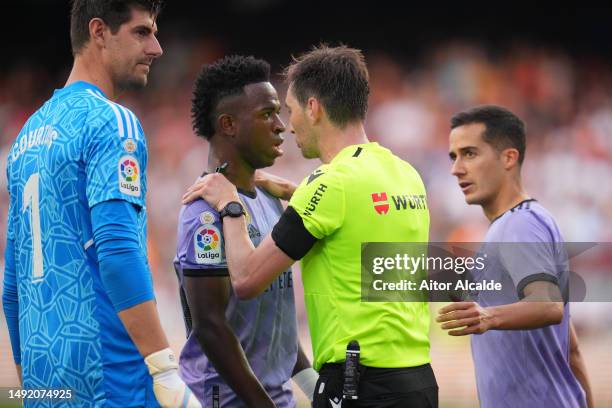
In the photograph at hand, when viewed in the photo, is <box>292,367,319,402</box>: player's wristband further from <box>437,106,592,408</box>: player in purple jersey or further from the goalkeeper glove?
the goalkeeper glove

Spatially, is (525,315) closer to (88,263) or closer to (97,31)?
(88,263)

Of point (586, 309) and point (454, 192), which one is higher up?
point (454, 192)

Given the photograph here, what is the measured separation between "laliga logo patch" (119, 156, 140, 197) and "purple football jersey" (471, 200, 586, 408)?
217 cm

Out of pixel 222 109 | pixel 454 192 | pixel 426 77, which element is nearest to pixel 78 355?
pixel 222 109

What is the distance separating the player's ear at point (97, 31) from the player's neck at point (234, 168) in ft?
3.57

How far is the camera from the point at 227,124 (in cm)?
460

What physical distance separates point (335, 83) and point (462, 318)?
3.98 ft

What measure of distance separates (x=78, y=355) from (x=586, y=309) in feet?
35.7

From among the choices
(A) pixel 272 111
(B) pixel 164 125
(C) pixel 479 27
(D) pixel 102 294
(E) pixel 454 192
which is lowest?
(D) pixel 102 294

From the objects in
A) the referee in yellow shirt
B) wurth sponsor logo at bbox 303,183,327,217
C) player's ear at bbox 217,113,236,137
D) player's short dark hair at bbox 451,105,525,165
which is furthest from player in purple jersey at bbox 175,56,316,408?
player's short dark hair at bbox 451,105,525,165

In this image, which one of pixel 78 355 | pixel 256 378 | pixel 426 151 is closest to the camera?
pixel 78 355

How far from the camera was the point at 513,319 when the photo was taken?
14.1 ft

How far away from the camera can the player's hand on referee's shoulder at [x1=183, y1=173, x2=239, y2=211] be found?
417cm

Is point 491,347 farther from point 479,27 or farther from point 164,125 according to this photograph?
point 479,27
